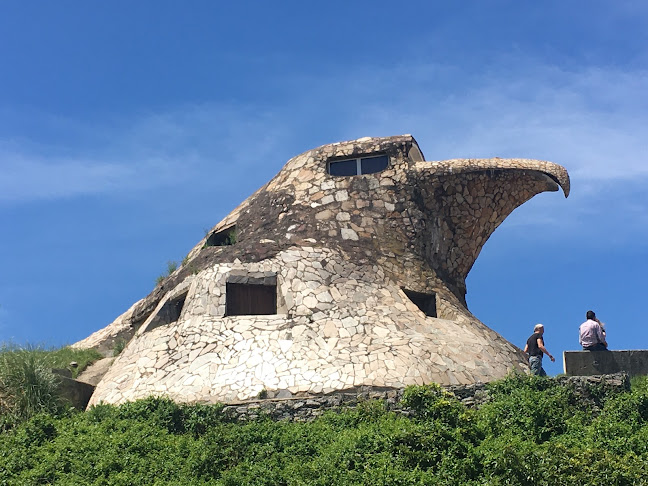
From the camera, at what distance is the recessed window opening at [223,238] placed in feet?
84.6

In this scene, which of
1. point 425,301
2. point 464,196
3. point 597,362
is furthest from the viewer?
point 464,196

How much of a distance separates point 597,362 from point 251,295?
7844 mm

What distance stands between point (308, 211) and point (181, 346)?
4939 millimetres

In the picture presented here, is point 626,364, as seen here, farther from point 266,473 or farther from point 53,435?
point 53,435

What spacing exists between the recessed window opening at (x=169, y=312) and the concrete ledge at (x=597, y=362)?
9090mm

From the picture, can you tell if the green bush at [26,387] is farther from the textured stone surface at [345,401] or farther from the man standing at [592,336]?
the man standing at [592,336]

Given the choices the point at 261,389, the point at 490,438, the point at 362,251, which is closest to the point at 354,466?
the point at 490,438

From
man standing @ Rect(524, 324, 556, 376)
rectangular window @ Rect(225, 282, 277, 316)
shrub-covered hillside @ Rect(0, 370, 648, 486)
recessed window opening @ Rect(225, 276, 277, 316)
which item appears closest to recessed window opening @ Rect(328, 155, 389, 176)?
recessed window opening @ Rect(225, 276, 277, 316)

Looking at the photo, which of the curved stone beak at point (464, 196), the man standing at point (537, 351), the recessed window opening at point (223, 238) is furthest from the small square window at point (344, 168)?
the man standing at point (537, 351)

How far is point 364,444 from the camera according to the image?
1653 centimetres

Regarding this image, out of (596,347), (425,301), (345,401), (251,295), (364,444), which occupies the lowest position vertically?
(364,444)

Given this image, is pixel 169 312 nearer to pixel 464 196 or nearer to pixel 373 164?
pixel 373 164

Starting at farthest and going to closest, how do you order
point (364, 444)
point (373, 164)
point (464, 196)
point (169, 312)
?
point (464, 196) → point (373, 164) → point (169, 312) → point (364, 444)

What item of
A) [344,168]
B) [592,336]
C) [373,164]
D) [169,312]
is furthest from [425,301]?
[169,312]
